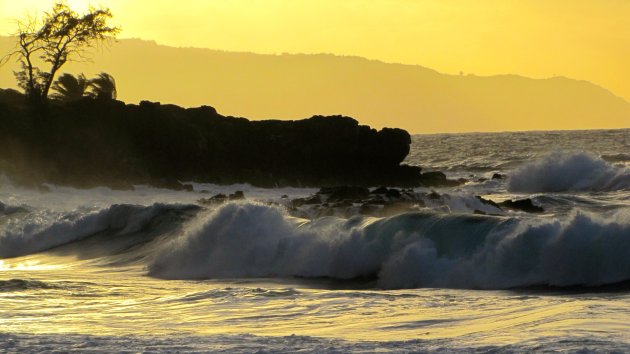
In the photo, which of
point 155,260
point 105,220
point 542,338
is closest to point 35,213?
point 105,220

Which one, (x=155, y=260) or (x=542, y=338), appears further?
(x=155, y=260)

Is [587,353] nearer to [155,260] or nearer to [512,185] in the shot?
[155,260]

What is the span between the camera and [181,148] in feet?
148

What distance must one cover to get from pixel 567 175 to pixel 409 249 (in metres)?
29.0

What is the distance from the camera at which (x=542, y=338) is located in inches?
394

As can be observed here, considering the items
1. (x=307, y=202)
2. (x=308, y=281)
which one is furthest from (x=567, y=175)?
(x=308, y=281)

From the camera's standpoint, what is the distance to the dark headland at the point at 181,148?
41.7m

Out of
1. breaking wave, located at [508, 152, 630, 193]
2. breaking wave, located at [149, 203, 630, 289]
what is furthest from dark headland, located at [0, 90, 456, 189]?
breaking wave, located at [149, 203, 630, 289]

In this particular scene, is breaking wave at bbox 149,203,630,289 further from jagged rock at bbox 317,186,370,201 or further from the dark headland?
the dark headland

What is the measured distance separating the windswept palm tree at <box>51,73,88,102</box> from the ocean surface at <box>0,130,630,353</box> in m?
20.2

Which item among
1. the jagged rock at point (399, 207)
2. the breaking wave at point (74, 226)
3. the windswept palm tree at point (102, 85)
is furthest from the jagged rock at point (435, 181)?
the breaking wave at point (74, 226)

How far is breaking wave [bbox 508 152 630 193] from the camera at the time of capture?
42.6 meters

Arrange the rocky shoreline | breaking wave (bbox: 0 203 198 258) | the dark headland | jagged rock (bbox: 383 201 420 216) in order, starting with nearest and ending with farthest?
breaking wave (bbox: 0 203 198 258)
jagged rock (bbox: 383 201 420 216)
the rocky shoreline
the dark headland

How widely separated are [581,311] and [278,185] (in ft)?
107
